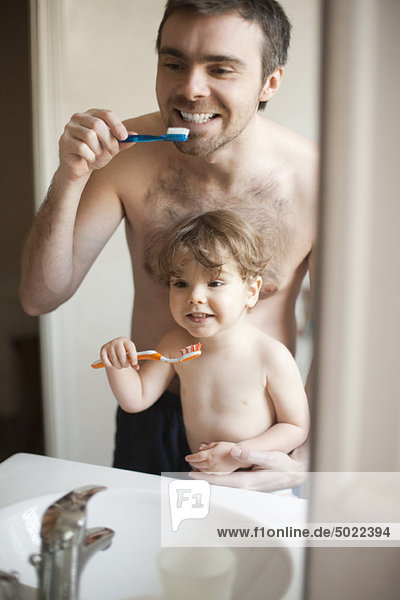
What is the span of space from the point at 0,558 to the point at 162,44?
1.88 ft

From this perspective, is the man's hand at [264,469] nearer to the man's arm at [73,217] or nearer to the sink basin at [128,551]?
the sink basin at [128,551]

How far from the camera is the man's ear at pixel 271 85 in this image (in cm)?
60

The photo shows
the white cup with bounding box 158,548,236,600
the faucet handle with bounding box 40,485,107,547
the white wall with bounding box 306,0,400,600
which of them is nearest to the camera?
the white wall with bounding box 306,0,400,600

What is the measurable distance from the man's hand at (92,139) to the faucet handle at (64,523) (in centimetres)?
38

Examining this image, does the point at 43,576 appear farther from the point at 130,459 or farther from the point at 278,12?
the point at 278,12

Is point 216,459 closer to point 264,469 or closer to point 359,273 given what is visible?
point 264,469

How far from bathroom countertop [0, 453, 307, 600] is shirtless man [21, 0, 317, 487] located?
6 cm

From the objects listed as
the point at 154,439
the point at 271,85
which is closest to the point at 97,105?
the point at 271,85

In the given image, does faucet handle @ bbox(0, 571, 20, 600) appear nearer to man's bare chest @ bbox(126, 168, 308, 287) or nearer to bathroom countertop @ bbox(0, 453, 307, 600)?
bathroom countertop @ bbox(0, 453, 307, 600)

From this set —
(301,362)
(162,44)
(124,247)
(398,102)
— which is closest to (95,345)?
(124,247)

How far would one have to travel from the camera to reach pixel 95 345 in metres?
Result: 0.74

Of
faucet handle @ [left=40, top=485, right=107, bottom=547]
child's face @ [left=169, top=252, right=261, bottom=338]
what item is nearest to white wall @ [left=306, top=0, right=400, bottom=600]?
faucet handle @ [left=40, top=485, right=107, bottom=547]

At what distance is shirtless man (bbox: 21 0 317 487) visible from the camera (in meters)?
0.59

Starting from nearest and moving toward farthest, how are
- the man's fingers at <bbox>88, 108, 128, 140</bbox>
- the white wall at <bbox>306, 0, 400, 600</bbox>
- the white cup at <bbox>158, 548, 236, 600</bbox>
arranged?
the white wall at <bbox>306, 0, 400, 600</bbox>, the white cup at <bbox>158, 548, 236, 600</bbox>, the man's fingers at <bbox>88, 108, 128, 140</bbox>
